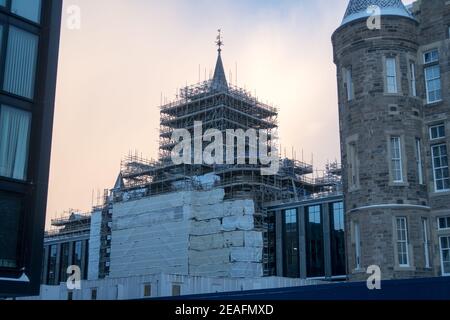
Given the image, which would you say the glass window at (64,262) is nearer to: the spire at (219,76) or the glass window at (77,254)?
the glass window at (77,254)

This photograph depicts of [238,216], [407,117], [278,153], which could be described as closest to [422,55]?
[407,117]

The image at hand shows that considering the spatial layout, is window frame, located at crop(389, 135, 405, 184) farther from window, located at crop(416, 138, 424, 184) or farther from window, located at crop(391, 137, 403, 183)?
window, located at crop(416, 138, 424, 184)

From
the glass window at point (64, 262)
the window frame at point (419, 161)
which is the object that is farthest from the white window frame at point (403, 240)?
the glass window at point (64, 262)

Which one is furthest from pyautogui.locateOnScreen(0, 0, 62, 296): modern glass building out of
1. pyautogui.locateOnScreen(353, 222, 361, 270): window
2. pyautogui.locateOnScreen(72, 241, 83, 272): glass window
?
pyautogui.locateOnScreen(72, 241, 83, 272): glass window

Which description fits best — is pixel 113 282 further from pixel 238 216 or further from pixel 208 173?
pixel 208 173

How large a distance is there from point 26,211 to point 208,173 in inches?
2114

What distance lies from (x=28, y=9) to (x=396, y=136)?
49.4 feet

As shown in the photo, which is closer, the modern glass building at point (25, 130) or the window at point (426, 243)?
the modern glass building at point (25, 130)

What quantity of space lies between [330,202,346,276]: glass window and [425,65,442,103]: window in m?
36.3

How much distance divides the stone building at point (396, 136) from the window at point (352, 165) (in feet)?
0.13

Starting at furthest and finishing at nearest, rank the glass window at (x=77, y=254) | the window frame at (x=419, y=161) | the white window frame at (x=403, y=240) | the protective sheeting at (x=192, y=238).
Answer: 1. the glass window at (x=77, y=254)
2. the protective sheeting at (x=192, y=238)
3. the window frame at (x=419, y=161)
4. the white window frame at (x=403, y=240)

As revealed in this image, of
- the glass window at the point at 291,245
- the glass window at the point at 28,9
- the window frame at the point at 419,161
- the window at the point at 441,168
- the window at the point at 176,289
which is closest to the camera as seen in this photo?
the glass window at the point at 28,9

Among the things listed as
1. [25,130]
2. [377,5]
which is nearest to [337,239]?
[377,5]

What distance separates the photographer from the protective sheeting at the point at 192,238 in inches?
2462
